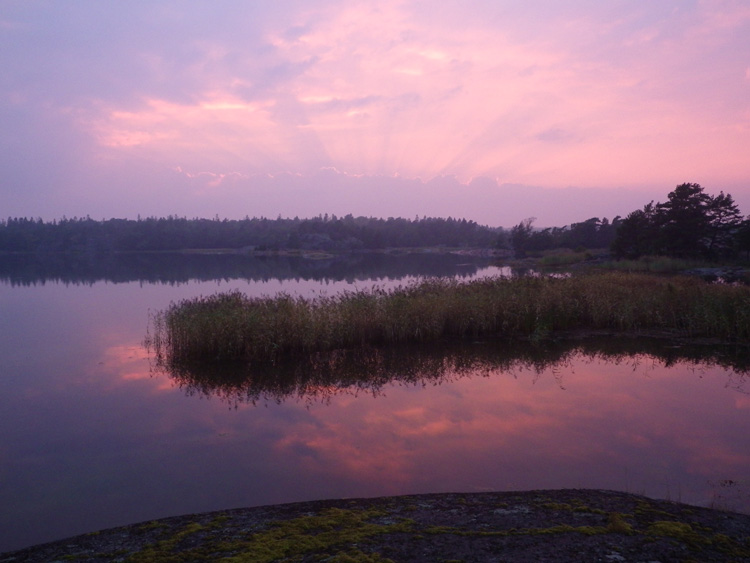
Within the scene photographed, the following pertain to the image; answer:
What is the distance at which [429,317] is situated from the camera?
16.0 m

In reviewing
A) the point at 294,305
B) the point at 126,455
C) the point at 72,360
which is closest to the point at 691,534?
the point at 126,455

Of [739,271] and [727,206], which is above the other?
[727,206]

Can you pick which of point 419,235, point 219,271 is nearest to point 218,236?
point 419,235

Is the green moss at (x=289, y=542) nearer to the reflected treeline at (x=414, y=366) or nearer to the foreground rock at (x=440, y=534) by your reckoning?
the foreground rock at (x=440, y=534)

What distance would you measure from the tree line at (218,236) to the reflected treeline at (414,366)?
112m

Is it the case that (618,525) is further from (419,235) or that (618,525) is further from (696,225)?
(419,235)

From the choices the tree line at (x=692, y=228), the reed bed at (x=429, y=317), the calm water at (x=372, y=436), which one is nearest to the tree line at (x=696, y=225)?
the tree line at (x=692, y=228)

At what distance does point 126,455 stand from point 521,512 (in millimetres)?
6190

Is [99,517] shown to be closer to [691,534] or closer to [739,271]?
[691,534]

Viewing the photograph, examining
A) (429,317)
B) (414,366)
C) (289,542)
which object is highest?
(429,317)

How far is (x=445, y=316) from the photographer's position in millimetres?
16344

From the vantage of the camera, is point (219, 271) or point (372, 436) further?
point (219, 271)

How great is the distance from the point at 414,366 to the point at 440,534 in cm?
866

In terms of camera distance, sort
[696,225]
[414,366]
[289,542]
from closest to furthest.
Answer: [289,542] < [414,366] < [696,225]
